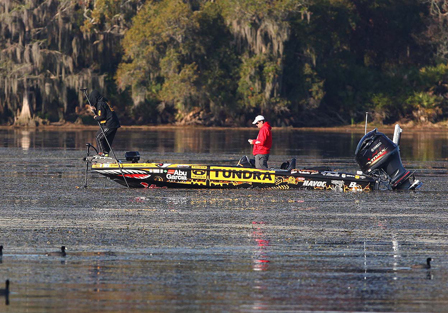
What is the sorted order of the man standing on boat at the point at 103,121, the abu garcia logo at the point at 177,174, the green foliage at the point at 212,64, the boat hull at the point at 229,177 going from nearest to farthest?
the boat hull at the point at 229,177 < the abu garcia logo at the point at 177,174 < the man standing on boat at the point at 103,121 < the green foliage at the point at 212,64

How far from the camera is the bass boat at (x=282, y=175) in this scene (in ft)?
64.4

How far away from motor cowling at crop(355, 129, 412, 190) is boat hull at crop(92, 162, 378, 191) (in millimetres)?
464

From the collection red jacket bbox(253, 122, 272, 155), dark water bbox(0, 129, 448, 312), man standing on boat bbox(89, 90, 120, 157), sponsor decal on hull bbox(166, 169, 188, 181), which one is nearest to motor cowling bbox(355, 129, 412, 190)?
dark water bbox(0, 129, 448, 312)

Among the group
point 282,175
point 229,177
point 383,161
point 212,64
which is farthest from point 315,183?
point 212,64

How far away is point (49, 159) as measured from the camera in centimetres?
2967

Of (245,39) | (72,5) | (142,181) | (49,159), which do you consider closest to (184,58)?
(245,39)

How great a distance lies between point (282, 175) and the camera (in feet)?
64.7

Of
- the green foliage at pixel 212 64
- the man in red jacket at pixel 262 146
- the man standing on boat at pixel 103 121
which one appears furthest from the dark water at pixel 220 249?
the green foliage at pixel 212 64

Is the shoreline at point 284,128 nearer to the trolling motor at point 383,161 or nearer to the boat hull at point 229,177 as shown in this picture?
the trolling motor at point 383,161

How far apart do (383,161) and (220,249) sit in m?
8.95

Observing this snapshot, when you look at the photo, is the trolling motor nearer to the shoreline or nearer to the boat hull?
the boat hull

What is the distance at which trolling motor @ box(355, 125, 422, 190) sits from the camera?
19812 mm

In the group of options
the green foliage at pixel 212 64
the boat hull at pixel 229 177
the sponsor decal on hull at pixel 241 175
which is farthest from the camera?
the green foliage at pixel 212 64

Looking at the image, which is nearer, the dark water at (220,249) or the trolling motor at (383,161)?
the dark water at (220,249)
